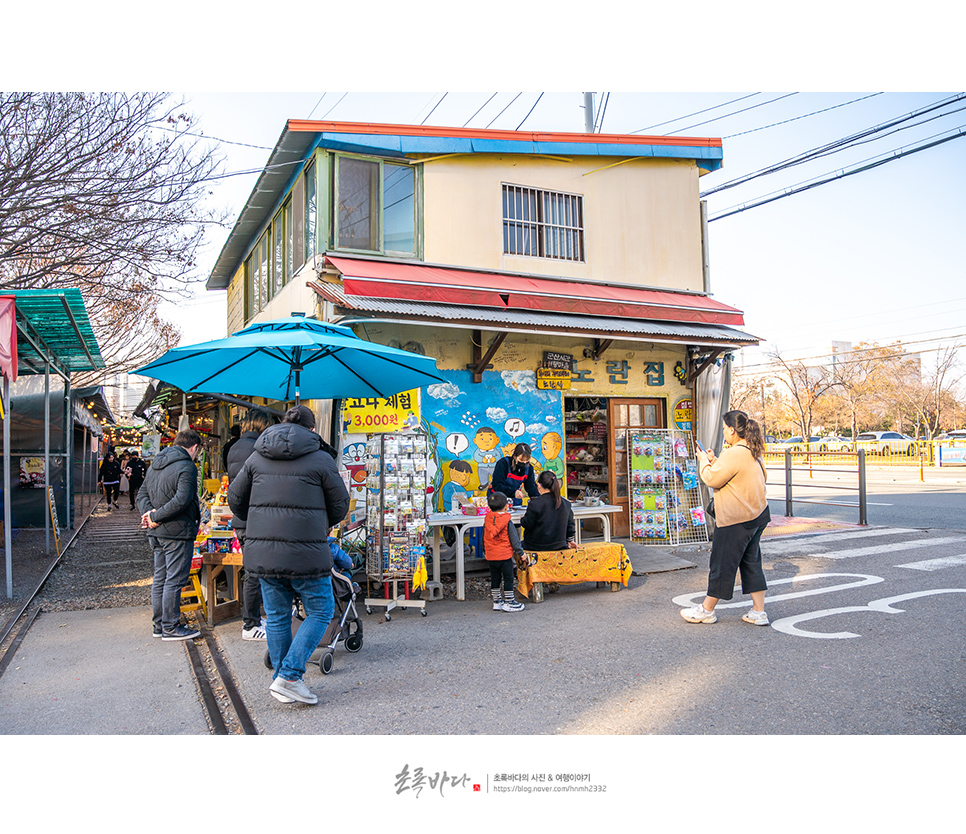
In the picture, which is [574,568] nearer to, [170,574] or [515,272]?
[170,574]

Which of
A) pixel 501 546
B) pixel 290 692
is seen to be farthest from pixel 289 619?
pixel 501 546

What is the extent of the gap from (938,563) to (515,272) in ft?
23.6

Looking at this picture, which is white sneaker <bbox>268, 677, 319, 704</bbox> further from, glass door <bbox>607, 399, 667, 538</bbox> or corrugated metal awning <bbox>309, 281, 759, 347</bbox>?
glass door <bbox>607, 399, 667, 538</bbox>

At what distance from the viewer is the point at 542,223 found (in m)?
10.7

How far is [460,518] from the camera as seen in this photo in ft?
25.5

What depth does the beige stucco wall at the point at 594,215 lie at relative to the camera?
992 cm

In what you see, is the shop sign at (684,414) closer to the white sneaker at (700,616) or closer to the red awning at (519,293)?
the red awning at (519,293)

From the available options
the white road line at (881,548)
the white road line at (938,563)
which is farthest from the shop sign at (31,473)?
the white road line at (938,563)

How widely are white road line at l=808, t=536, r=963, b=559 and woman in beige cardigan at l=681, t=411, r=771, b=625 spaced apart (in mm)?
4144

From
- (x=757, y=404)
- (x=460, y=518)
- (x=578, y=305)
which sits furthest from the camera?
(x=757, y=404)

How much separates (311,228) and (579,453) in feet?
19.0
